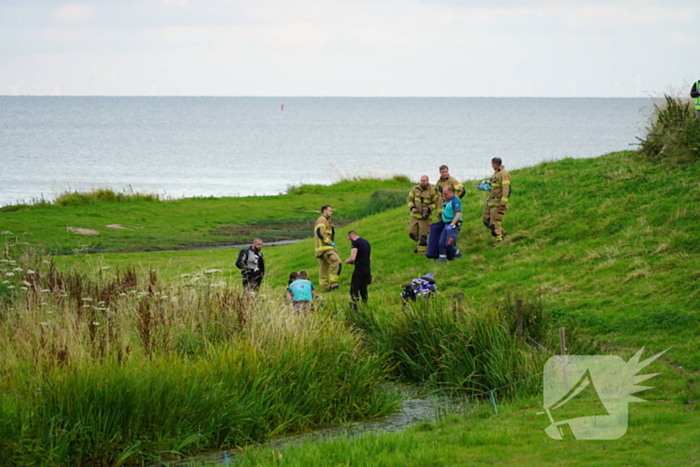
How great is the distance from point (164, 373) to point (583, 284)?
10085 mm

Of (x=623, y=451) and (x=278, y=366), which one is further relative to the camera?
(x=278, y=366)

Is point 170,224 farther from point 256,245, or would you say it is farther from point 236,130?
point 236,130

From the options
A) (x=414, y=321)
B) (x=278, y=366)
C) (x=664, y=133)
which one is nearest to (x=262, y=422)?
(x=278, y=366)

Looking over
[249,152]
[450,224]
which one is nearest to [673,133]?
[450,224]

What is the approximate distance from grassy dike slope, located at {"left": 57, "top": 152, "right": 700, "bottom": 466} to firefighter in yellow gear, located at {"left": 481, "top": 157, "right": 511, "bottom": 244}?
46cm

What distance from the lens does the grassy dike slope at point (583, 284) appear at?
929cm

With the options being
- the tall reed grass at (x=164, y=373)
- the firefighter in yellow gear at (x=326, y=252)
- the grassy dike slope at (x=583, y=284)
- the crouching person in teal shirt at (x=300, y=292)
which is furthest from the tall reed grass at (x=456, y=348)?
the firefighter in yellow gear at (x=326, y=252)

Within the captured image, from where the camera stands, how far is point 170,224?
3681 cm

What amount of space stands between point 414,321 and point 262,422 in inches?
156

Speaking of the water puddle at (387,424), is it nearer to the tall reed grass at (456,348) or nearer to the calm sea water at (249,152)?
the tall reed grass at (456,348)

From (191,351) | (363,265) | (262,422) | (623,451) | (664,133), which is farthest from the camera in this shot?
(664,133)

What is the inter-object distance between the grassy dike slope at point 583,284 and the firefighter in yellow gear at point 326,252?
128cm

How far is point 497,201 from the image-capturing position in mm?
22141

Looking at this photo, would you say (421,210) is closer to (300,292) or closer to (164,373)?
(300,292)
